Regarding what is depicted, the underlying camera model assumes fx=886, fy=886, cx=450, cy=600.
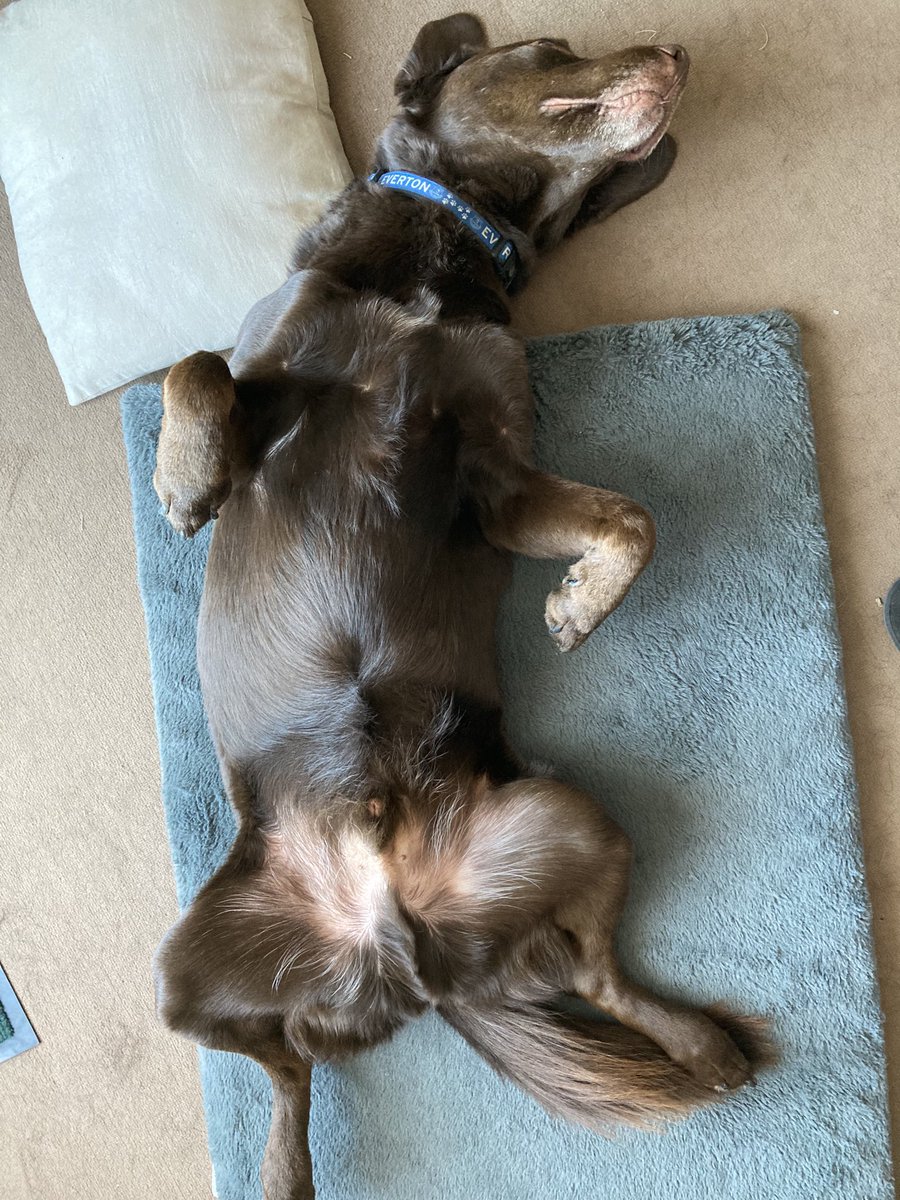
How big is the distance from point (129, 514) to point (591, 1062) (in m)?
1.77

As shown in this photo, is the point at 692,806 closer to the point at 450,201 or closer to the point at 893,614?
the point at 893,614

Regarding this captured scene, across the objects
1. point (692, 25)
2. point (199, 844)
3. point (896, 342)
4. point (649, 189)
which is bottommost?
point (199, 844)

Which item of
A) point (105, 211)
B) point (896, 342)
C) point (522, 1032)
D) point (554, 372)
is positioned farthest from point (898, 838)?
point (105, 211)

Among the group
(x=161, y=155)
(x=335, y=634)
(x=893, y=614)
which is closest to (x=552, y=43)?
(x=161, y=155)

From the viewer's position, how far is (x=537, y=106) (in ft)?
5.98

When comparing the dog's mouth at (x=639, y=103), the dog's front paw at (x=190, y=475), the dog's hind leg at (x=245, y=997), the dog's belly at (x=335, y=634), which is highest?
the dog's mouth at (x=639, y=103)

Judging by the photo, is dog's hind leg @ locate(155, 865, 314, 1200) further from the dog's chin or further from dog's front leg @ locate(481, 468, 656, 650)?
the dog's chin

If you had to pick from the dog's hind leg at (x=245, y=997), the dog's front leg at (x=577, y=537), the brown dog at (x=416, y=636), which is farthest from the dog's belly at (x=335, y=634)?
the dog's hind leg at (x=245, y=997)

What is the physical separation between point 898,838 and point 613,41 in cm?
205

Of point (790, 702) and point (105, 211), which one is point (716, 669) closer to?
point (790, 702)

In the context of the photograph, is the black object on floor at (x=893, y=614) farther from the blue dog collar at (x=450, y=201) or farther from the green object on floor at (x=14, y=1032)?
the green object on floor at (x=14, y=1032)

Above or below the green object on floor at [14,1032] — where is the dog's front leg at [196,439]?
above

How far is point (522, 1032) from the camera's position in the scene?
6.33ft

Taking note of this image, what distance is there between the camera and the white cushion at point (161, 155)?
2.16 meters
